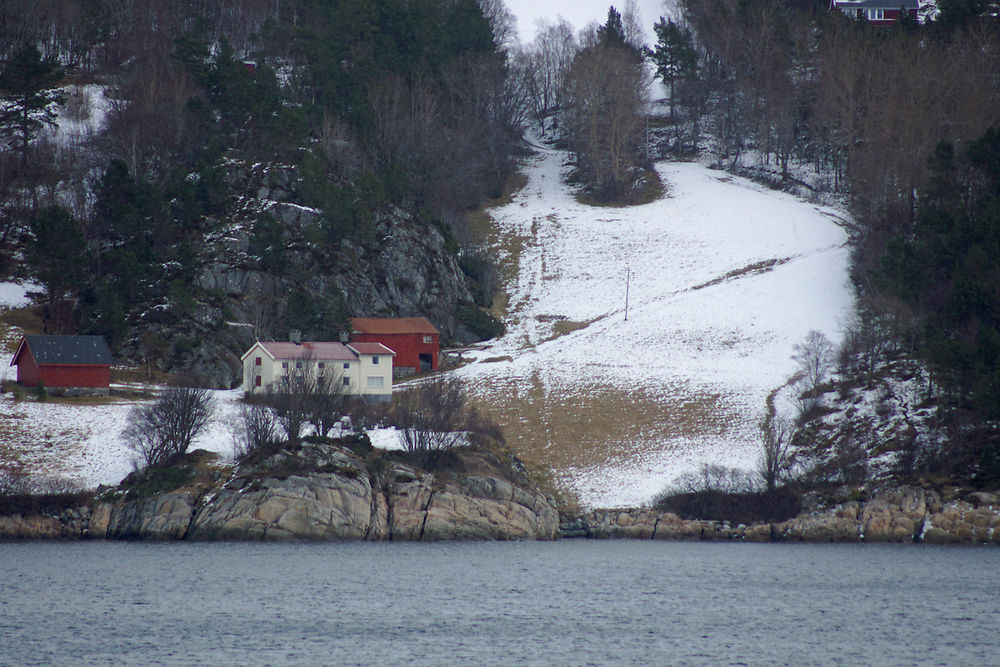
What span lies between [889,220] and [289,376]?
4991cm

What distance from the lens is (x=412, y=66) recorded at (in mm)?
112875

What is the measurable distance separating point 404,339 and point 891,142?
144 ft

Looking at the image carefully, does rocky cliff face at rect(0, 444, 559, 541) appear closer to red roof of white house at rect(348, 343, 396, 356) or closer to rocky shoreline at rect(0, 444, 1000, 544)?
rocky shoreline at rect(0, 444, 1000, 544)

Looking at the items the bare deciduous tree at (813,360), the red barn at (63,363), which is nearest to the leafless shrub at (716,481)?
the bare deciduous tree at (813,360)

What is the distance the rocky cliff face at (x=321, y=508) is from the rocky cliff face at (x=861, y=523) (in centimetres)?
422

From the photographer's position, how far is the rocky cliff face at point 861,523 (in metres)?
51.1

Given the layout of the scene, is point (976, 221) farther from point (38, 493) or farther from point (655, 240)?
point (38, 493)

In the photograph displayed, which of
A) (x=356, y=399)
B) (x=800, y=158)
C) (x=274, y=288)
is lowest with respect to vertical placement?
(x=356, y=399)

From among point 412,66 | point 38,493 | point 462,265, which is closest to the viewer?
point 38,493

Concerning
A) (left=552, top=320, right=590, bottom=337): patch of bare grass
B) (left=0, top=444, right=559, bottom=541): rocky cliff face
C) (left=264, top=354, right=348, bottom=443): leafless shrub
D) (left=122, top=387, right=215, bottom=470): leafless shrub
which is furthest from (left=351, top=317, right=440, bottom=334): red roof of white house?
(left=0, top=444, right=559, bottom=541): rocky cliff face

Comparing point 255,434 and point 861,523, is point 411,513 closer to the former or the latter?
point 255,434

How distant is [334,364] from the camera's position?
7075cm

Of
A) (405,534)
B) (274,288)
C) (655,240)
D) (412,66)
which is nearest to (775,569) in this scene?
(405,534)

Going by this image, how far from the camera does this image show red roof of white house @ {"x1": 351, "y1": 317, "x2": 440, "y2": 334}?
79250mm
